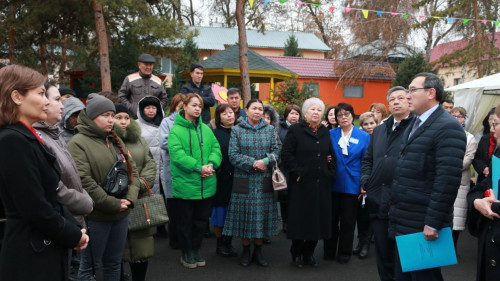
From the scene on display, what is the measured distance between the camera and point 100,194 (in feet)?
10.3

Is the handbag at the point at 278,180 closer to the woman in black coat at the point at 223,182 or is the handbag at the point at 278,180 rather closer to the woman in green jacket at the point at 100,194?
the woman in black coat at the point at 223,182

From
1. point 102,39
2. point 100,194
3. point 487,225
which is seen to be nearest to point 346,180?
point 487,225

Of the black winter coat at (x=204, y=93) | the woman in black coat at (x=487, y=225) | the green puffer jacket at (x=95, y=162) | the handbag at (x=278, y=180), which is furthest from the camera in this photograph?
the black winter coat at (x=204, y=93)

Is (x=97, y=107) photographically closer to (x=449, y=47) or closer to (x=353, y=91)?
(x=449, y=47)

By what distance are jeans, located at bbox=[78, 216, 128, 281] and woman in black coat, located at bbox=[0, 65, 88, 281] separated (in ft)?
3.63

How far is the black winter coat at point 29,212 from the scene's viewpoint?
Answer: 196 cm

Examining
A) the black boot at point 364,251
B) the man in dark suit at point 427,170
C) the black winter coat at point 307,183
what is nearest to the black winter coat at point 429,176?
the man in dark suit at point 427,170

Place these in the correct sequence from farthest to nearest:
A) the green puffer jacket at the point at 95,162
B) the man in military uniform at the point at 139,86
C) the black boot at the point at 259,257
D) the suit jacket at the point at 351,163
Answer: the man in military uniform at the point at 139,86
the suit jacket at the point at 351,163
the black boot at the point at 259,257
the green puffer jacket at the point at 95,162

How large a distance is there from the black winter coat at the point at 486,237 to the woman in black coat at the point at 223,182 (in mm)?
3115

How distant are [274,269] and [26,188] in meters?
3.45

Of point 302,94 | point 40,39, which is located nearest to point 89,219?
point 302,94

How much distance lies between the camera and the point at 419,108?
3.11 metres

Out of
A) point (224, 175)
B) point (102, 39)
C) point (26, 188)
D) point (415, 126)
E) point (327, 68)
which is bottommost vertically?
point (224, 175)

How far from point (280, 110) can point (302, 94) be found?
1646mm
